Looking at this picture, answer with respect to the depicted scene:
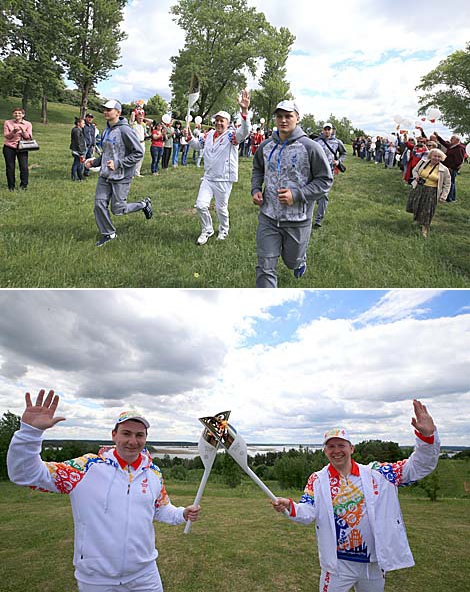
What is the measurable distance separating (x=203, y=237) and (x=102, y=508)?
5.80 meters

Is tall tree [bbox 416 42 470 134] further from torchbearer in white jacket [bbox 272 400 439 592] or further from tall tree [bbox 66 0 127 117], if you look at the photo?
torchbearer in white jacket [bbox 272 400 439 592]

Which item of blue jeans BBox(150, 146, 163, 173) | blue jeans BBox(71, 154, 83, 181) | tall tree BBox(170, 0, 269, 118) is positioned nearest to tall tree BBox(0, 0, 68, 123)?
tall tree BBox(170, 0, 269, 118)

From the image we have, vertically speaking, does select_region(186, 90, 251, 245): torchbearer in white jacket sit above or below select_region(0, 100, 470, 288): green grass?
above

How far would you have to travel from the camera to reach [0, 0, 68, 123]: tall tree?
22.5m

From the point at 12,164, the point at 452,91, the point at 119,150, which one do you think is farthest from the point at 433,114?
the point at 452,91

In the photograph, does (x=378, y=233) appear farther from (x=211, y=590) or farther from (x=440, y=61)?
(x=440, y=61)

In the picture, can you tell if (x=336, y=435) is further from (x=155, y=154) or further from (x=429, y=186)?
(x=155, y=154)

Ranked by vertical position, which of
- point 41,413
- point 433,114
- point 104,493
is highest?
point 433,114

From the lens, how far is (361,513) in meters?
3.32

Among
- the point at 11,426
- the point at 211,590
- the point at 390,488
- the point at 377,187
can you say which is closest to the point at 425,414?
the point at 390,488

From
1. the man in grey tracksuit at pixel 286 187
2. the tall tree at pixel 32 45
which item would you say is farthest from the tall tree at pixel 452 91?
the man in grey tracksuit at pixel 286 187

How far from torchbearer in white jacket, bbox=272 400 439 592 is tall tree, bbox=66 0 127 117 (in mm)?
24885

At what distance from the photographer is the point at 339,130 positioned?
75250 millimetres

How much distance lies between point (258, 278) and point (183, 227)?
12.4ft
